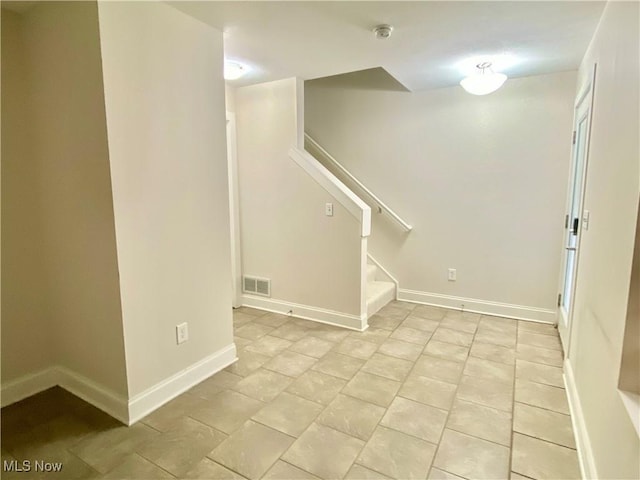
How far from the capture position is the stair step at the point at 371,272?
4.12 meters

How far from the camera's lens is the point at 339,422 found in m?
2.04

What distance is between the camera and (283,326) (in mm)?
3418

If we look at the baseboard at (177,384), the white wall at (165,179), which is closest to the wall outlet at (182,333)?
the white wall at (165,179)

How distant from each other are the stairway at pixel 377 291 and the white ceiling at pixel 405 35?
2.07 meters

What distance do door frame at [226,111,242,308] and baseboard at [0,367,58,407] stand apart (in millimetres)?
1595

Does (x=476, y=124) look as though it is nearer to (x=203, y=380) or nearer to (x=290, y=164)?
(x=290, y=164)

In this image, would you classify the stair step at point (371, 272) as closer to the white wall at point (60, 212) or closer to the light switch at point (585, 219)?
the light switch at point (585, 219)

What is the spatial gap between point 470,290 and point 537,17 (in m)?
2.47

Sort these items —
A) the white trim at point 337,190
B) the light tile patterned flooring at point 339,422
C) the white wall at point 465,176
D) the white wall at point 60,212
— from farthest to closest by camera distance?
the white wall at point 465,176, the white trim at point 337,190, the white wall at point 60,212, the light tile patterned flooring at point 339,422

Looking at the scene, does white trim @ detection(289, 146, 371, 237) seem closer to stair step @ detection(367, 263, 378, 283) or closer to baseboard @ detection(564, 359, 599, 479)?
stair step @ detection(367, 263, 378, 283)

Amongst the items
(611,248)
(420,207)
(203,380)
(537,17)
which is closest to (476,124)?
(420,207)

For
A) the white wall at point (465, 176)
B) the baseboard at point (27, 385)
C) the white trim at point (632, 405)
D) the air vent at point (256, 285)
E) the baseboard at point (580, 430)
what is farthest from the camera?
the air vent at point (256, 285)

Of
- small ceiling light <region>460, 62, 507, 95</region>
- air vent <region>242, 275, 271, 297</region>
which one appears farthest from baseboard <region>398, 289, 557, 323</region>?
small ceiling light <region>460, 62, 507, 95</region>

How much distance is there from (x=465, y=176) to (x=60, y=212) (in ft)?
11.0
